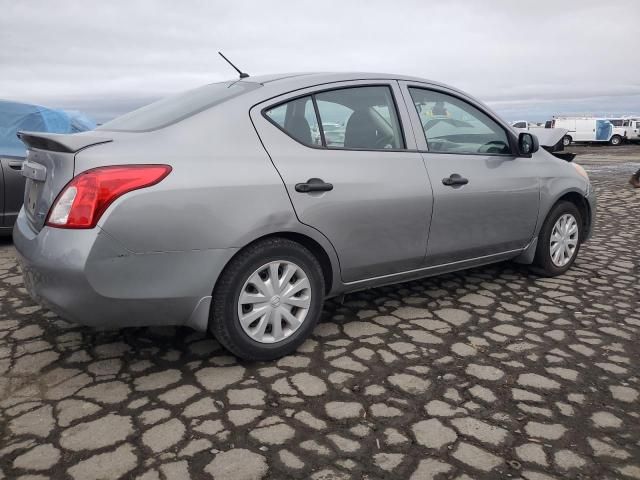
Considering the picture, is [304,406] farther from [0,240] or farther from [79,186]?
[0,240]

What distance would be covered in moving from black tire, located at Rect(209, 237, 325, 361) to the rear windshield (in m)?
0.82

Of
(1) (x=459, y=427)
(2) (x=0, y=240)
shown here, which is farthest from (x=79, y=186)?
(2) (x=0, y=240)

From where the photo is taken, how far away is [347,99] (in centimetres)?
335

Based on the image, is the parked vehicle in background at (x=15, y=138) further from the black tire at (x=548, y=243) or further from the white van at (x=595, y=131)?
the white van at (x=595, y=131)

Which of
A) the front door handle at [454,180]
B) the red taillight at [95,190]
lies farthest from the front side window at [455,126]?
the red taillight at [95,190]

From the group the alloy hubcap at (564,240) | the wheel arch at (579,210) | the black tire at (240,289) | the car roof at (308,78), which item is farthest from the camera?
the alloy hubcap at (564,240)

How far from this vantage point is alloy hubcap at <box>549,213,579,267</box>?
15.0 ft

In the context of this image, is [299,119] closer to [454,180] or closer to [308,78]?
[308,78]

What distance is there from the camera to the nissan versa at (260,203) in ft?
8.31

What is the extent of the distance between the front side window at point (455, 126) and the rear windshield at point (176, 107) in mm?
1210

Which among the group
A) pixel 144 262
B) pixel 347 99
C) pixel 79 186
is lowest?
pixel 144 262

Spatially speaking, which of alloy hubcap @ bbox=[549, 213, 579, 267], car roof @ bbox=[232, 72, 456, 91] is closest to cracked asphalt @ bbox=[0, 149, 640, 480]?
alloy hubcap @ bbox=[549, 213, 579, 267]

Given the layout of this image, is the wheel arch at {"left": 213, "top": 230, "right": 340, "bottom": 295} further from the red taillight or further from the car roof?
the car roof

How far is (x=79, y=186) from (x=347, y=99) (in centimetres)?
167
